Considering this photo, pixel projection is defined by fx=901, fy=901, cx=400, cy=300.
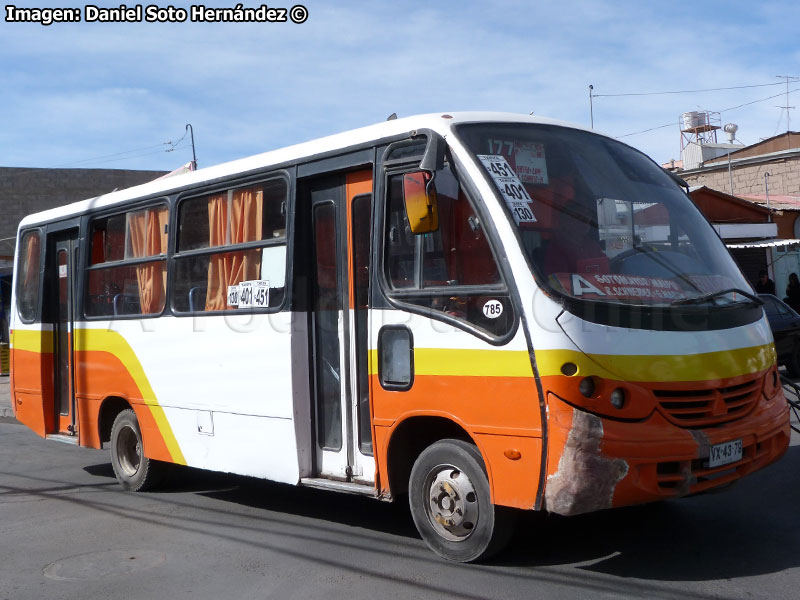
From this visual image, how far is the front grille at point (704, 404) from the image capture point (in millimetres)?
5070

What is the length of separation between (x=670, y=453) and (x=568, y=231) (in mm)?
1402

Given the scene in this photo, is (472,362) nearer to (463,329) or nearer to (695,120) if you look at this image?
(463,329)

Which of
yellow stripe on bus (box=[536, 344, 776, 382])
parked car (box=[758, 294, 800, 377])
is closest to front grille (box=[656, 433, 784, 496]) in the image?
yellow stripe on bus (box=[536, 344, 776, 382])

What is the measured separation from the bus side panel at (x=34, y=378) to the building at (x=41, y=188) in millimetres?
22218

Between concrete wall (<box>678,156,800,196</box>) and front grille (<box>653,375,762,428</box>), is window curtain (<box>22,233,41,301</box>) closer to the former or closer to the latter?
front grille (<box>653,375,762,428</box>)

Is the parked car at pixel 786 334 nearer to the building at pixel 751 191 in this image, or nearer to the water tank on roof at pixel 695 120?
the building at pixel 751 191

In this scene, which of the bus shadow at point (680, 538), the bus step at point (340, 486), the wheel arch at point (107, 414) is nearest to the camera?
the bus shadow at point (680, 538)

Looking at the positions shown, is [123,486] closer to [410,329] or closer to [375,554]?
[375,554]

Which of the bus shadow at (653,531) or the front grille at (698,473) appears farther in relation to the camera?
the bus shadow at (653,531)

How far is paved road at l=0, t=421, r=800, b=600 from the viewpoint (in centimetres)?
508

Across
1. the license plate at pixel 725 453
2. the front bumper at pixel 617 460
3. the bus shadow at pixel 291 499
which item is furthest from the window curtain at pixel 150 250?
the license plate at pixel 725 453

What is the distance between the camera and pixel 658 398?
5039 millimetres

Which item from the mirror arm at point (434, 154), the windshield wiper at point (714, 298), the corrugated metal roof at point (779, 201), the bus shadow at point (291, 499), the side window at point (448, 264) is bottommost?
the bus shadow at point (291, 499)

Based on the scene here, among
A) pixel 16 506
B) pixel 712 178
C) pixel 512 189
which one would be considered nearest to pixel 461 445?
pixel 512 189
